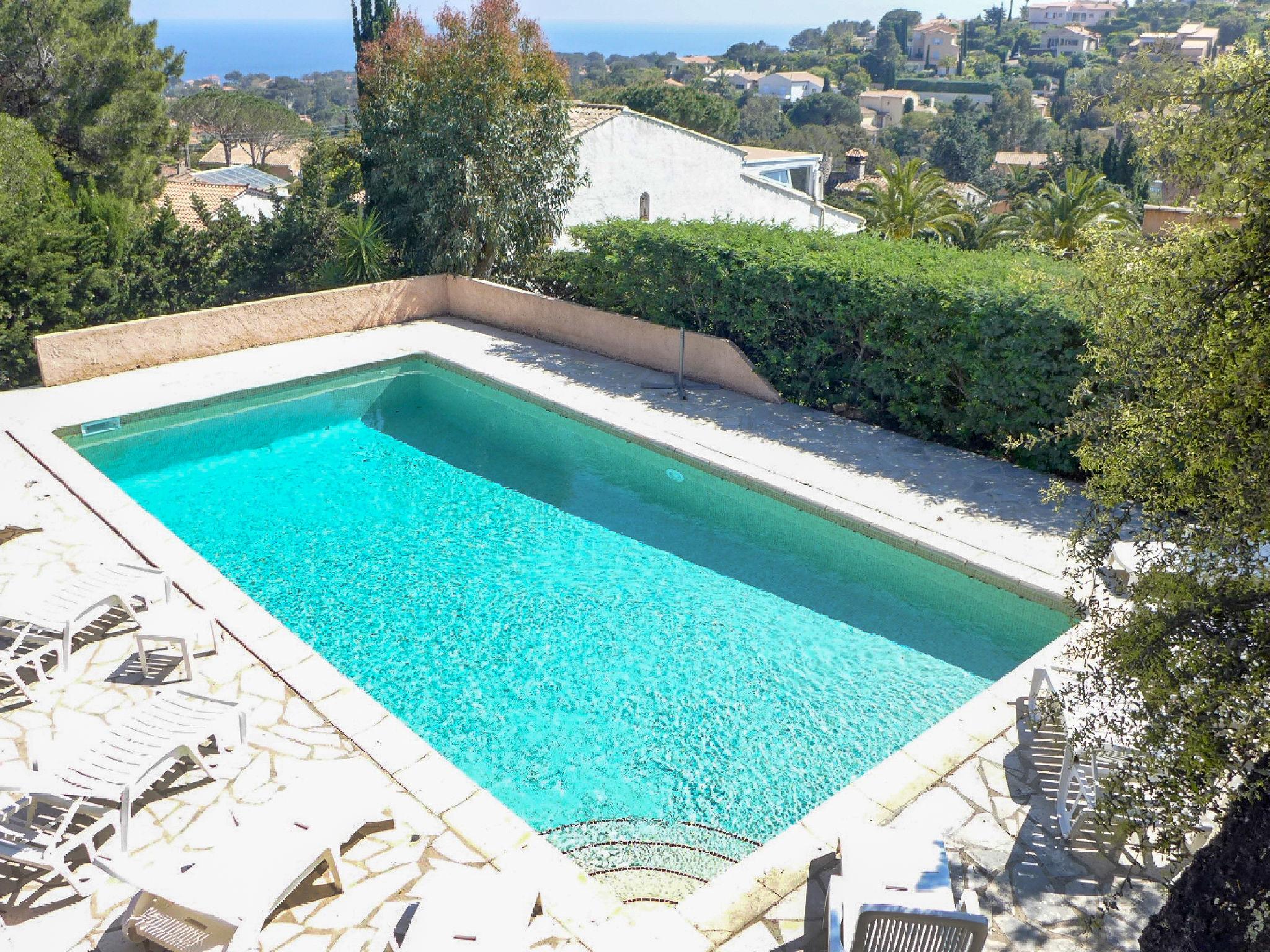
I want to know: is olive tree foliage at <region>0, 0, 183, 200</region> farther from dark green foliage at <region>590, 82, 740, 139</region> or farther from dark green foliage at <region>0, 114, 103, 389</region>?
dark green foliage at <region>590, 82, 740, 139</region>

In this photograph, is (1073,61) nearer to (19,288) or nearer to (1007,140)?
(1007,140)

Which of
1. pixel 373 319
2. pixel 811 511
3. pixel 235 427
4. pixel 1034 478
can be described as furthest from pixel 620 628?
pixel 373 319

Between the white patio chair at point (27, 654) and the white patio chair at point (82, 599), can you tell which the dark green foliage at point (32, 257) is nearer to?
the white patio chair at point (82, 599)

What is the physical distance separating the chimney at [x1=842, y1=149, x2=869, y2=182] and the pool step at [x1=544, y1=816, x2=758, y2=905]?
8801 cm

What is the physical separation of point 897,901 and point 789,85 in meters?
183

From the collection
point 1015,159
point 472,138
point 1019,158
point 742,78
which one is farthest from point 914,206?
point 742,78

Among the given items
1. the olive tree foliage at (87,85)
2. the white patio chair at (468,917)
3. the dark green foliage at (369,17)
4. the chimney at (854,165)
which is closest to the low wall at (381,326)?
the olive tree foliage at (87,85)

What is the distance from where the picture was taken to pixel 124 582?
811 cm

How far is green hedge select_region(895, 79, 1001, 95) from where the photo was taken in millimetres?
158875

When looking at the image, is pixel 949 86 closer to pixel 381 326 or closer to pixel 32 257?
pixel 381 326

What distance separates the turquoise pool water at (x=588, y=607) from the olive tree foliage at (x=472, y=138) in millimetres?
5668

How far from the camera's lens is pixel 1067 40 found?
19188 cm

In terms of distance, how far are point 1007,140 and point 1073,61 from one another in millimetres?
71129

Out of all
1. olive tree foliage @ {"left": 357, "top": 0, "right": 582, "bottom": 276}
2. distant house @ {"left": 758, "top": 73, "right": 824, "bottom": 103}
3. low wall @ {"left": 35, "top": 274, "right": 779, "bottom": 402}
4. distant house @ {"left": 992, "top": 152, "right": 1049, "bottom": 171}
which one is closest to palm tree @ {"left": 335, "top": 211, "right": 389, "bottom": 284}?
low wall @ {"left": 35, "top": 274, "right": 779, "bottom": 402}
